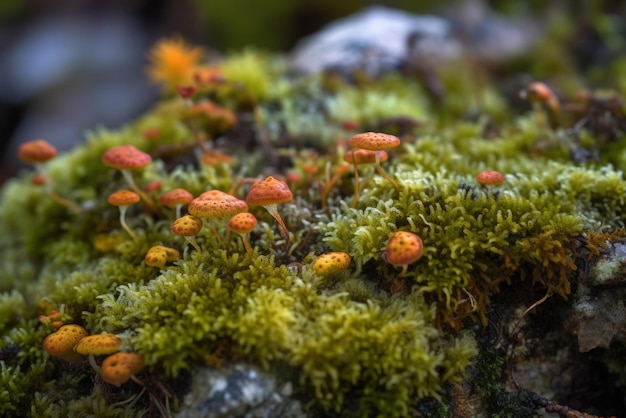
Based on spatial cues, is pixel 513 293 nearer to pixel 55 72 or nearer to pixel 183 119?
pixel 183 119

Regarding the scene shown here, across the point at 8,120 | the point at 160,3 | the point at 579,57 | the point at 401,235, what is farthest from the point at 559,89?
the point at 8,120

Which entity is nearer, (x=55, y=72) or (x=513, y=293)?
(x=513, y=293)

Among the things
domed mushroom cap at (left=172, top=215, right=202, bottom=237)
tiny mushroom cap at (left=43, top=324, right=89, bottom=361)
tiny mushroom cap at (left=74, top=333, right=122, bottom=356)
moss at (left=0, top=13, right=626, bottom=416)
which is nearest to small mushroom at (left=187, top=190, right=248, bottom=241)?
domed mushroom cap at (left=172, top=215, right=202, bottom=237)

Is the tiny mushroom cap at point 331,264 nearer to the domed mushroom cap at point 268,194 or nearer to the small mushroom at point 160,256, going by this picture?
the domed mushroom cap at point 268,194

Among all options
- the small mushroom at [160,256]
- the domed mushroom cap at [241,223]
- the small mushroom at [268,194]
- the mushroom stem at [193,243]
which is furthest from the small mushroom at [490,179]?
the small mushroom at [160,256]

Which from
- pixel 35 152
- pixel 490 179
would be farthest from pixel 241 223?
pixel 35 152

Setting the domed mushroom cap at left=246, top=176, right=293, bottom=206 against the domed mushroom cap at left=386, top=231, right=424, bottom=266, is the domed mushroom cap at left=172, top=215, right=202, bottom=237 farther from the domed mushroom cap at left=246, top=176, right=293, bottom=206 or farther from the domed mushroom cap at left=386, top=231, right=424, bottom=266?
the domed mushroom cap at left=386, top=231, right=424, bottom=266

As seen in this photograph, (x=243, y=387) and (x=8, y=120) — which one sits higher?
(x=243, y=387)
